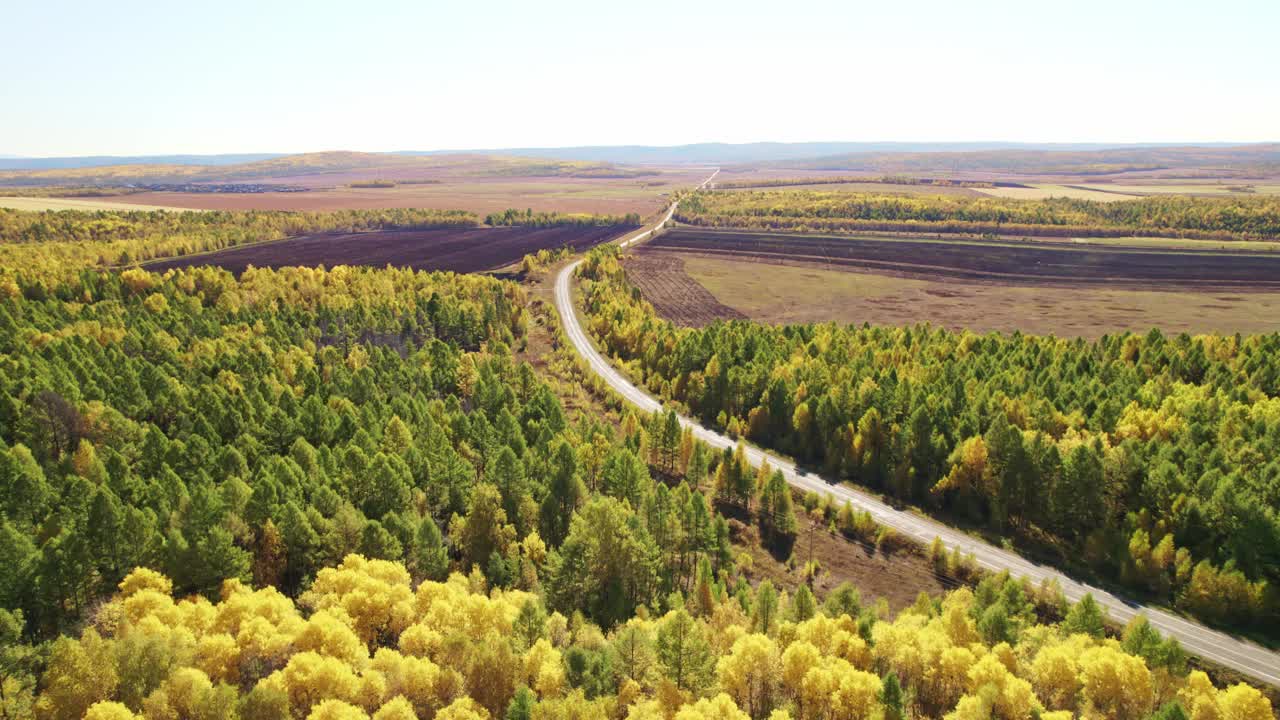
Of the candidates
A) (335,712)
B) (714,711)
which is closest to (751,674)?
(714,711)

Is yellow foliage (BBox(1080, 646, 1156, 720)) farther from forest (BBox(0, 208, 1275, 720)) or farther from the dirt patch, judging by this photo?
the dirt patch

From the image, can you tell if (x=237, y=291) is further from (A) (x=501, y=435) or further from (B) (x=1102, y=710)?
(B) (x=1102, y=710)

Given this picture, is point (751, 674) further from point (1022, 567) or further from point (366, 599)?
point (1022, 567)

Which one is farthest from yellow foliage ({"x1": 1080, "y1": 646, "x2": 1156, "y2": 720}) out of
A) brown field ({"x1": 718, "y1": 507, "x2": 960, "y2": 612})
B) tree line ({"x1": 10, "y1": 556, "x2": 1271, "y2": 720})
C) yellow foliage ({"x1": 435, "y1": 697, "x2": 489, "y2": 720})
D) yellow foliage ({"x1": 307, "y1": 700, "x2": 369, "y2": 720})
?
yellow foliage ({"x1": 307, "y1": 700, "x2": 369, "y2": 720})

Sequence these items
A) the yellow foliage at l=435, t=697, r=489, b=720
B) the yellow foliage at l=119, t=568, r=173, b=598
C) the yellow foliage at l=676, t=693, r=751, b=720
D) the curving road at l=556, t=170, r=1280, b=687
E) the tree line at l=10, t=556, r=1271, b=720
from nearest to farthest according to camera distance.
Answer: the tree line at l=10, t=556, r=1271, b=720
the yellow foliage at l=435, t=697, r=489, b=720
the yellow foliage at l=676, t=693, r=751, b=720
the yellow foliage at l=119, t=568, r=173, b=598
the curving road at l=556, t=170, r=1280, b=687

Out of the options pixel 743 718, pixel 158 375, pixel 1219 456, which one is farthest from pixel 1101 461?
pixel 158 375

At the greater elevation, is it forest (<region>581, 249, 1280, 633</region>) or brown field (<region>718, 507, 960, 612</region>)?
forest (<region>581, 249, 1280, 633</region>)
